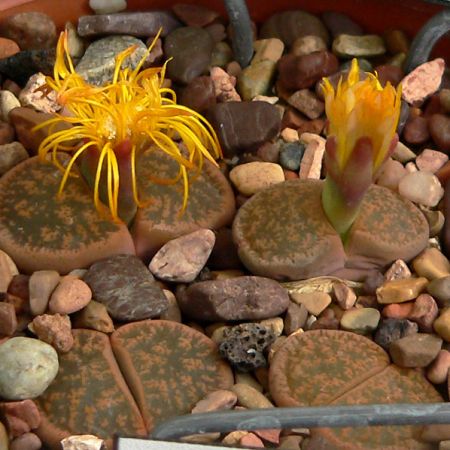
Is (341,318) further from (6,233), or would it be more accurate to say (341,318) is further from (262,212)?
(6,233)

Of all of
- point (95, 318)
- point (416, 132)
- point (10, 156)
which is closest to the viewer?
point (95, 318)

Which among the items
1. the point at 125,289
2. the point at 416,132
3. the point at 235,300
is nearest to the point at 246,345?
the point at 235,300

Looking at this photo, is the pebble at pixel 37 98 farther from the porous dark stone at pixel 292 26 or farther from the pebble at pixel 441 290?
the pebble at pixel 441 290

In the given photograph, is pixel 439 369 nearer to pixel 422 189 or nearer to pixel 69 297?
pixel 422 189

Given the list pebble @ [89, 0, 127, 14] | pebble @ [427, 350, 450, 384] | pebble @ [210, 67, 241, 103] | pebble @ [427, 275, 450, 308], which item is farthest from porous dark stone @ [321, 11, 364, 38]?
pebble @ [427, 350, 450, 384]

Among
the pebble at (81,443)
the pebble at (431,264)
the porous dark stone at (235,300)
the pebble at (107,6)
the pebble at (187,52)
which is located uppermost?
the pebble at (107,6)

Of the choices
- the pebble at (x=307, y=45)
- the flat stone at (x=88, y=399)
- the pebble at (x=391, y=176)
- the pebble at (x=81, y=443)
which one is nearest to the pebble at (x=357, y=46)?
the pebble at (x=307, y=45)

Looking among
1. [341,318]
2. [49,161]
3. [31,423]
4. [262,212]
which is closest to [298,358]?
[341,318]

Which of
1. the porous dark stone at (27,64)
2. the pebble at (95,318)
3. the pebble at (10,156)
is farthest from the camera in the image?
the porous dark stone at (27,64)
